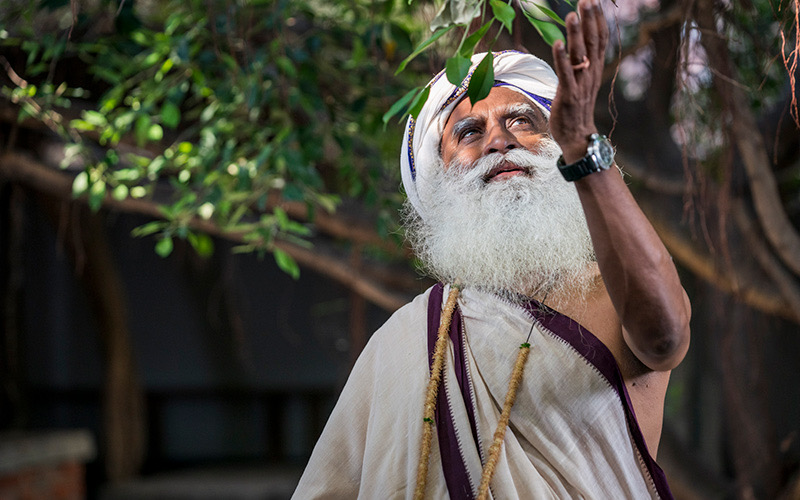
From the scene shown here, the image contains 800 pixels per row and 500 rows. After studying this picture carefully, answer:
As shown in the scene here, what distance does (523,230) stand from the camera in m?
1.43

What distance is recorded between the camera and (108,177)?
2.81 metres

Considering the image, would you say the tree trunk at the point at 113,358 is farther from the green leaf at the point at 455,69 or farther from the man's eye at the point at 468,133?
the green leaf at the point at 455,69

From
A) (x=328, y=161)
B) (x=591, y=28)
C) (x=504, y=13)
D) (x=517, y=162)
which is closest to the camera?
(x=591, y=28)

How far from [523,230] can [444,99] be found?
348mm

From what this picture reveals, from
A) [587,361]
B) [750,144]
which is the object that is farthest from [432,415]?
[750,144]

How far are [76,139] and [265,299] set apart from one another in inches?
189

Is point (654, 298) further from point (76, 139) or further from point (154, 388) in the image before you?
point (154, 388)

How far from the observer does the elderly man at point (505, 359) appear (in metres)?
1.34

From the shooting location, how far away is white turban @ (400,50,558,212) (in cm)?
154

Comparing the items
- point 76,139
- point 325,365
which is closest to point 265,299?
point 325,365

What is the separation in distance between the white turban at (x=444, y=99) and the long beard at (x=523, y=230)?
13 cm

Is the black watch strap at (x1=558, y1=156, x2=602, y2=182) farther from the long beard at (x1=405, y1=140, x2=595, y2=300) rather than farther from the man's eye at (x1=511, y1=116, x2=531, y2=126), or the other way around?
the man's eye at (x1=511, y1=116, x2=531, y2=126)

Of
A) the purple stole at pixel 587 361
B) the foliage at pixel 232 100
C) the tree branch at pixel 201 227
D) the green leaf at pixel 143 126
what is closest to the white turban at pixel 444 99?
the purple stole at pixel 587 361

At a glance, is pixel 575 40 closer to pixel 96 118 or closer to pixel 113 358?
pixel 96 118
